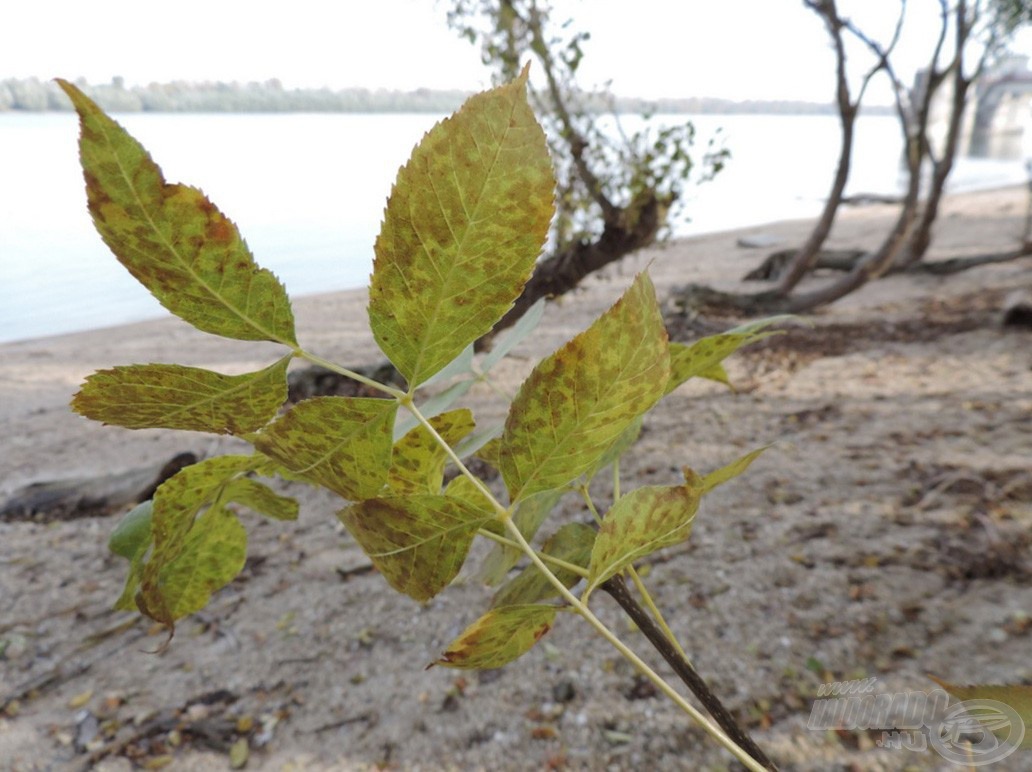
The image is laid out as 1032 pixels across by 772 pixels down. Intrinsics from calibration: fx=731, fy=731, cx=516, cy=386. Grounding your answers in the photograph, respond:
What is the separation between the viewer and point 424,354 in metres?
0.27

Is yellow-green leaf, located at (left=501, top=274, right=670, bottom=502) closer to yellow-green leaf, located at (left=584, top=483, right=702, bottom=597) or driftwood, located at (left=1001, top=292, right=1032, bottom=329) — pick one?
yellow-green leaf, located at (left=584, top=483, right=702, bottom=597)

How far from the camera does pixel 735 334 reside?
37cm

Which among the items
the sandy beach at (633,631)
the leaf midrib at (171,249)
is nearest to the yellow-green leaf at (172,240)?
the leaf midrib at (171,249)

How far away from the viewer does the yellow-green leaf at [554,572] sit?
0.33 metres

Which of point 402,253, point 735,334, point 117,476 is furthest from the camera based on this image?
point 117,476

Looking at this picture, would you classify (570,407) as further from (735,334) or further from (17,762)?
(17,762)

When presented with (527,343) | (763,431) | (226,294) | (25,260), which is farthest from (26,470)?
(25,260)

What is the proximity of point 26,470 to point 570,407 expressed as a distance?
2825mm

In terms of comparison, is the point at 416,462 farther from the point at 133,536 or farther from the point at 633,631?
the point at 633,631

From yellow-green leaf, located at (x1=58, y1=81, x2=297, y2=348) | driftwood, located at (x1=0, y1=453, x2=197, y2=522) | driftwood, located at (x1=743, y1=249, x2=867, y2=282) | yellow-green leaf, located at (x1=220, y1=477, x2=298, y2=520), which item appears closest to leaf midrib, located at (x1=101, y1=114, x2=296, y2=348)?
yellow-green leaf, located at (x1=58, y1=81, x2=297, y2=348)

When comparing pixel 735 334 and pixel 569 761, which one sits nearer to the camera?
pixel 735 334

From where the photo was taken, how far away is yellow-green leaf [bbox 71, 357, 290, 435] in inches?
10.0

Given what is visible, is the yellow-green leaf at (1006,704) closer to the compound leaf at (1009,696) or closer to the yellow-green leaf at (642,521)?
the compound leaf at (1009,696)

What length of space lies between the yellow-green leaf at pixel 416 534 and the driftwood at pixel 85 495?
6.37 ft
